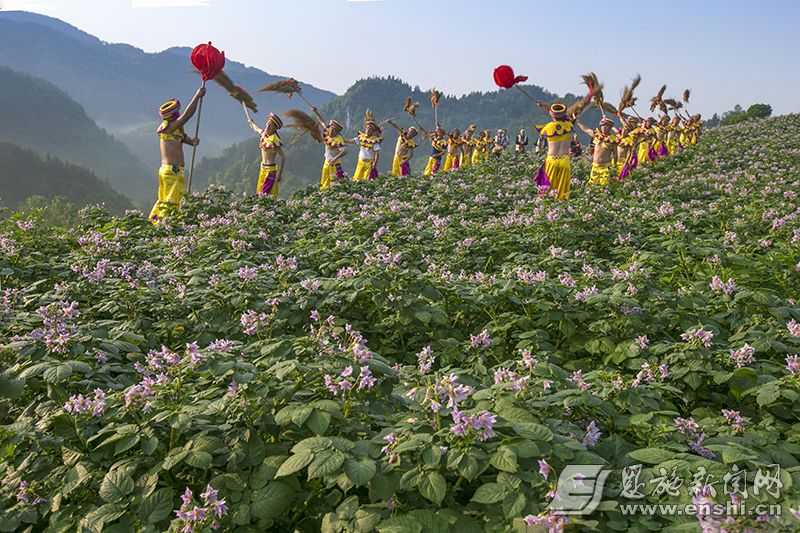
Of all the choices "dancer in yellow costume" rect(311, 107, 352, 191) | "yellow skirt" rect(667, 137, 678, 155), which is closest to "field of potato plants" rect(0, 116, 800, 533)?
"dancer in yellow costume" rect(311, 107, 352, 191)

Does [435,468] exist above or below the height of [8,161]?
above

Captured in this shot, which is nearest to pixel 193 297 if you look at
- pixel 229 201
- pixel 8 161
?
pixel 229 201

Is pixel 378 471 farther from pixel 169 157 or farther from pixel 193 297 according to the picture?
pixel 169 157

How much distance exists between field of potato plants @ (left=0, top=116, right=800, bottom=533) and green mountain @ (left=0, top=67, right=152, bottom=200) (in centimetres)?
13591

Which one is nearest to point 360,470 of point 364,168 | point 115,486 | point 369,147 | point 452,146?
point 115,486

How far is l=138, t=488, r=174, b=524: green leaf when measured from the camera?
1.96 meters

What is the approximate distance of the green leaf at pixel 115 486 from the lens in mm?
2029

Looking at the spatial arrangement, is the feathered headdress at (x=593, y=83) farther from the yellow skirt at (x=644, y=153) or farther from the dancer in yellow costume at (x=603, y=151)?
the yellow skirt at (x=644, y=153)

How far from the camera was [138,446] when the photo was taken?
2.39 meters

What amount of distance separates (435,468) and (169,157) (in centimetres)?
1132

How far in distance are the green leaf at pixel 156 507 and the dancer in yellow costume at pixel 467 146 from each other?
26224 millimetres

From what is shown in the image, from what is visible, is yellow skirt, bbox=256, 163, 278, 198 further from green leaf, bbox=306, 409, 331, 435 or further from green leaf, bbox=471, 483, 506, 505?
green leaf, bbox=471, 483, 506, 505

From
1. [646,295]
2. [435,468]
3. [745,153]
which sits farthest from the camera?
[745,153]

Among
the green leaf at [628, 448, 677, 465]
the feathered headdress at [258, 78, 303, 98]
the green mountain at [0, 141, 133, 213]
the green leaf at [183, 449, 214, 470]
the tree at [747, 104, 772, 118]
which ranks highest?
the tree at [747, 104, 772, 118]
